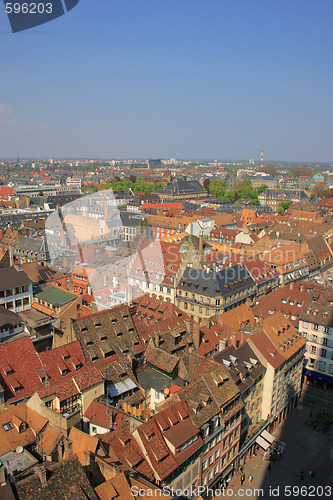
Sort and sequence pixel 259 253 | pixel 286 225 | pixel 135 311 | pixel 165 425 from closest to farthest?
pixel 165 425
pixel 135 311
pixel 259 253
pixel 286 225

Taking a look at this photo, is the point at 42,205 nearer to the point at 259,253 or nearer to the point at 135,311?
the point at 259,253

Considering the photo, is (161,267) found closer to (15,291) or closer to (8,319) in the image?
(15,291)

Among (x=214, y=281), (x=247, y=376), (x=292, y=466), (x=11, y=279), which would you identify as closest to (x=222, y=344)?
(x=247, y=376)

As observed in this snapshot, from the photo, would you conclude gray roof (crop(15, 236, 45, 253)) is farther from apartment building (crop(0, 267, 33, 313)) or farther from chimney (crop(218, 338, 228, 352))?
chimney (crop(218, 338, 228, 352))

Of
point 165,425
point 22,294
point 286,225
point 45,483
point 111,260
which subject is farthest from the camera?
point 286,225

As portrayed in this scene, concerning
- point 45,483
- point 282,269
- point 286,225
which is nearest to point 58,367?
point 45,483

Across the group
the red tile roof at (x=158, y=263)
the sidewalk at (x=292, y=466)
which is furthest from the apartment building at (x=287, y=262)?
the sidewalk at (x=292, y=466)

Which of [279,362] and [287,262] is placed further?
[287,262]
